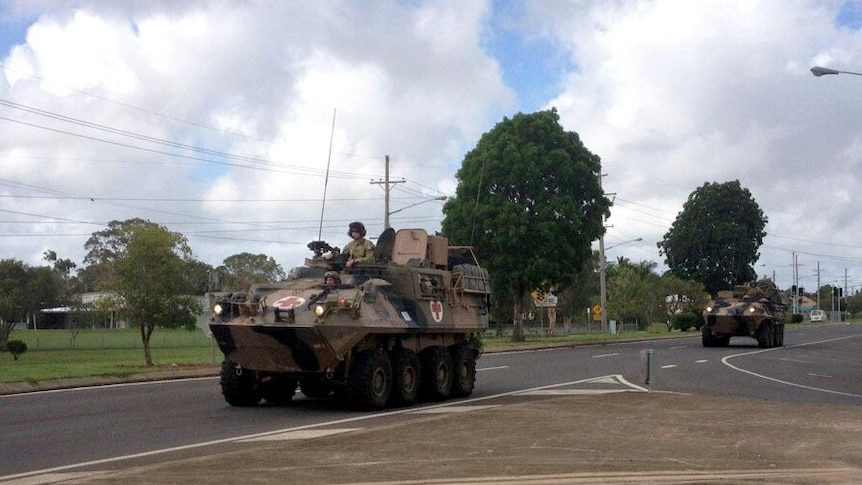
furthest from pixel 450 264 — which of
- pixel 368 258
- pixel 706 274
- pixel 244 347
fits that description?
pixel 706 274

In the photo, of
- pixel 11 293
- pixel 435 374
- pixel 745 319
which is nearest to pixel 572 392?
pixel 435 374

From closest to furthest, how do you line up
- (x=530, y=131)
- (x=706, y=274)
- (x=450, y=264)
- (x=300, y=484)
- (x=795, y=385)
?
(x=300, y=484) → (x=450, y=264) → (x=795, y=385) → (x=530, y=131) → (x=706, y=274)

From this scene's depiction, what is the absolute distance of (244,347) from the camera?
16031 millimetres

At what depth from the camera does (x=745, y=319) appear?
41.6 metres

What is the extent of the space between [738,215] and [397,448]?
2792 inches

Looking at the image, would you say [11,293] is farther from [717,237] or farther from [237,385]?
[237,385]

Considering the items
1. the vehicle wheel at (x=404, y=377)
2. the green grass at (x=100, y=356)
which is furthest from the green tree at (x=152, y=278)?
the vehicle wheel at (x=404, y=377)

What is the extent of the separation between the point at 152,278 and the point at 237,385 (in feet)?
56.2

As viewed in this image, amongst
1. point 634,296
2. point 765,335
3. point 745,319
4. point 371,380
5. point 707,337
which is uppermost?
point 634,296

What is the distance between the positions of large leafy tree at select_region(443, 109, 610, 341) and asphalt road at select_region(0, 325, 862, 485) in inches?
820

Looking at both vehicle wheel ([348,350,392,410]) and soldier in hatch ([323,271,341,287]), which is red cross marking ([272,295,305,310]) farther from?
vehicle wheel ([348,350,392,410])

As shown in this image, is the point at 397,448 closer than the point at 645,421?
Yes

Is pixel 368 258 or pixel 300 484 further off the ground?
pixel 368 258

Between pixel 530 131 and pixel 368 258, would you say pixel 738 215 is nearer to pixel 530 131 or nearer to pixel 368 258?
pixel 530 131
